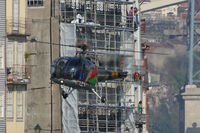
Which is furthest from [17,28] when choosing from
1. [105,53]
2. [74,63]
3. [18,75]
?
[74,63]

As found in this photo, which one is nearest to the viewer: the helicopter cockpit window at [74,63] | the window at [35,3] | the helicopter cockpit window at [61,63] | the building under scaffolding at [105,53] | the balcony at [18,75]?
the helicopter cockpit window at [61,63]

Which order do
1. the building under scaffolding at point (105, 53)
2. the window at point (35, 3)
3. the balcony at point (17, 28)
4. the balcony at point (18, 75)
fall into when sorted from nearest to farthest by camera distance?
the balcony at point (18, 75) < the balcony at point (17, 28) < the building under scaffolding at point (105, 53) < the window at point (35, 3)

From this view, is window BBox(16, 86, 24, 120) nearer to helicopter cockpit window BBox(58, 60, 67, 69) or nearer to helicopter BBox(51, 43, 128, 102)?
helicopter BBox(51, 43, 128, 102)

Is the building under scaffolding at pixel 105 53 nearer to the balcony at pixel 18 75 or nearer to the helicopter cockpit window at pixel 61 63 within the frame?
the balcony at pixel 18 75

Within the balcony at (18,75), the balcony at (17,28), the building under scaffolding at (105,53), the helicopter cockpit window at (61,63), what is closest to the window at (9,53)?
the balcony at (18,75)

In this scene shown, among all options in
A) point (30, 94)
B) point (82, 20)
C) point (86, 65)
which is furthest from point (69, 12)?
point (86, 65)

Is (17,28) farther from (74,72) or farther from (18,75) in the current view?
(74,72)
